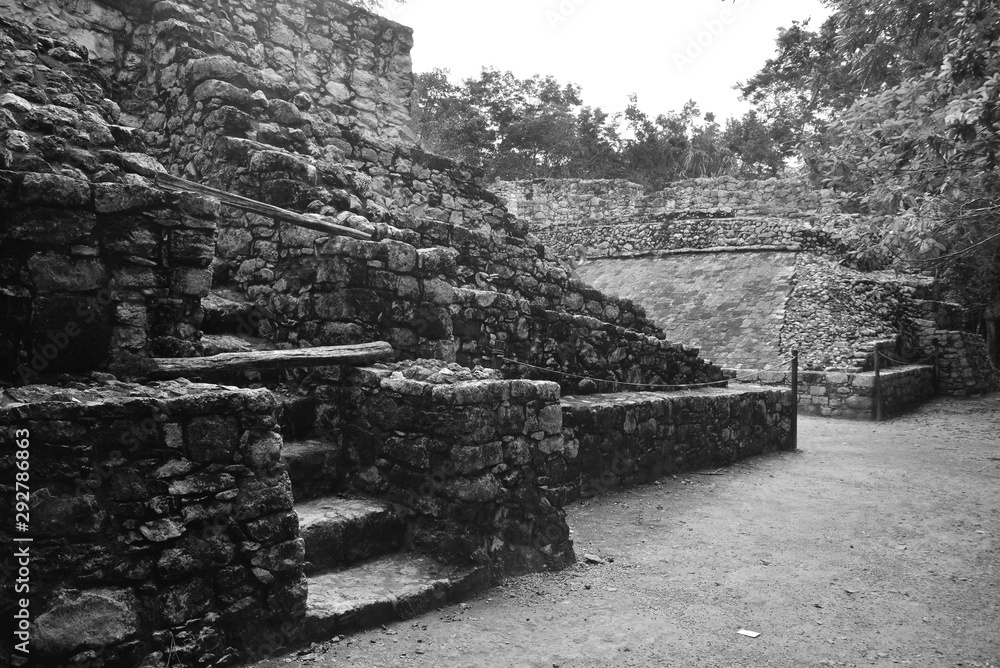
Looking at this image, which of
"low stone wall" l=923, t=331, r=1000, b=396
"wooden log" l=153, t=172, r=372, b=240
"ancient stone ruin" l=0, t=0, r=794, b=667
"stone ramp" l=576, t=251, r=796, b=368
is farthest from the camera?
"low stone wall" l=923, t=331, r=1000, b=396

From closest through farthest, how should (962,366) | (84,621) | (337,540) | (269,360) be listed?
(84,621)
(337,540)
(269,360)
(962,366)

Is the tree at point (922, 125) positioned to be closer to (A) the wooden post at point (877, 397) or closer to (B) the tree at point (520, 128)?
(A) the wooden post at point (877, 397)

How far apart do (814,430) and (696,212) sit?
1009 centimetres

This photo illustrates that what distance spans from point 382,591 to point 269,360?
1537 millimetres

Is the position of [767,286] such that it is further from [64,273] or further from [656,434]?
[64,273]

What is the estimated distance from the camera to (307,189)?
227 inches

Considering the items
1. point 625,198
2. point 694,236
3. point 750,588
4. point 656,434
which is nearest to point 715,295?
point 694,236

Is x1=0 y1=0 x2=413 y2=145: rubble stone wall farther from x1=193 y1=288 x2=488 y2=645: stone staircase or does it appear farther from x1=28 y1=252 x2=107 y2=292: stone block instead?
x1=28 y1=252 x2=107 y2=292: stone block

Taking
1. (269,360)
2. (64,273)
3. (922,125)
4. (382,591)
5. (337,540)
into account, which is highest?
(922,125)

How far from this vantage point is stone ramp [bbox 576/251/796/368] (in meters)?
15.1

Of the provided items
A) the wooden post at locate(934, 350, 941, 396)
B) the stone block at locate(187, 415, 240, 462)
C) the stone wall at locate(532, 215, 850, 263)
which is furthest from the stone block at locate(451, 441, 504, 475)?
the wooden post at locate(934, 350, 941, 396)

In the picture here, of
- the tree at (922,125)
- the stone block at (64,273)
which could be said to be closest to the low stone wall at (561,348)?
the tree at (922,125)

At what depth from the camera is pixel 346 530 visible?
4219 millimetres

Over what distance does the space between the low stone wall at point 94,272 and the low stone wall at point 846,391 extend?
1077 cm
